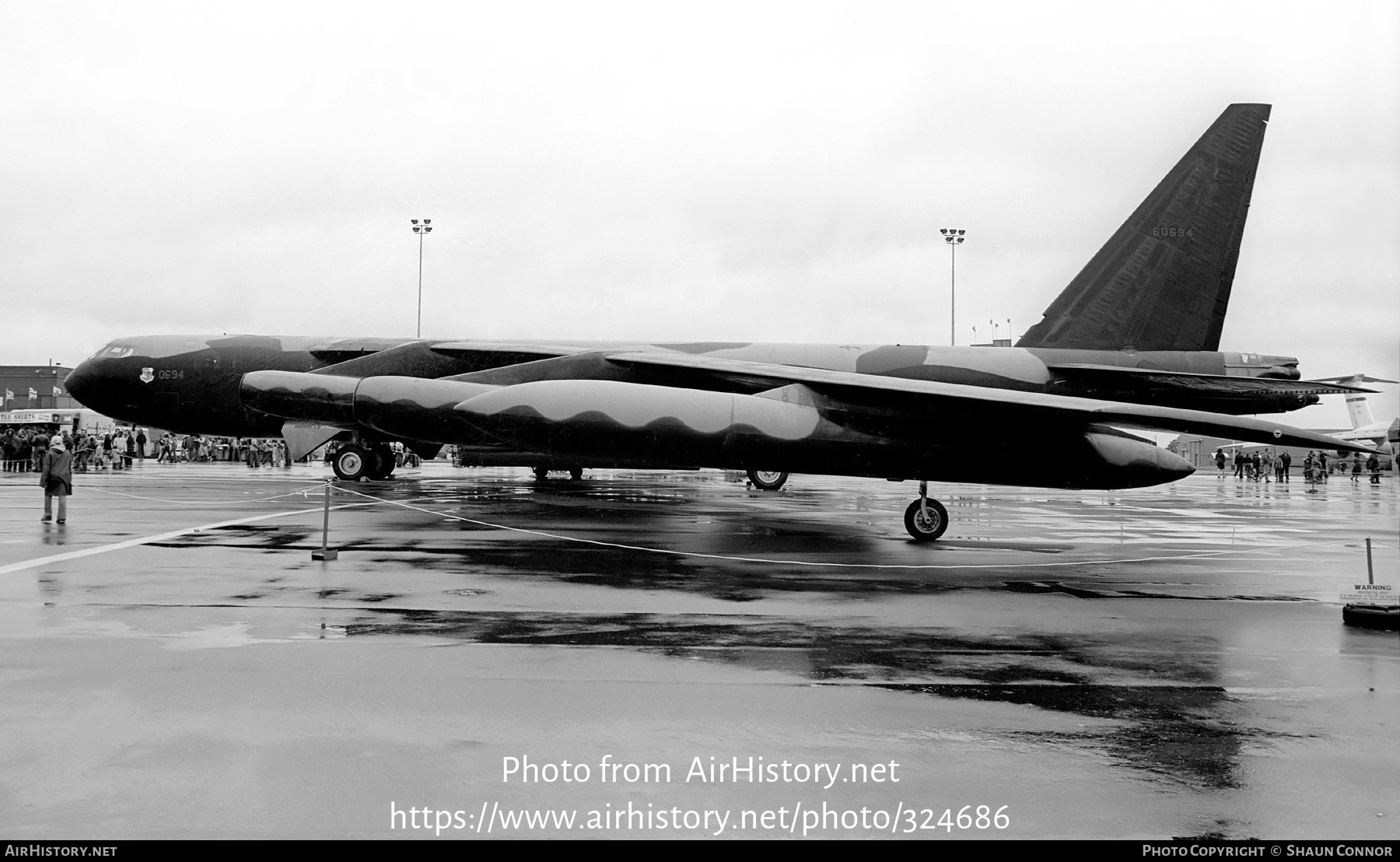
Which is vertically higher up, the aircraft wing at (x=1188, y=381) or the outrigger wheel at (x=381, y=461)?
the aircraft wing at (x=1188, y=381)

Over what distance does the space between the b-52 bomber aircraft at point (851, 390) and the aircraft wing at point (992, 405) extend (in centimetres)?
3

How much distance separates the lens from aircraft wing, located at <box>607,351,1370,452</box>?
10.4 m

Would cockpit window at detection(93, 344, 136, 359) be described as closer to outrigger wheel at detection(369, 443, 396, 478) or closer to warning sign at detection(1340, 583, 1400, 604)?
outrigger wheel at detection(369, 443, 396, 478)

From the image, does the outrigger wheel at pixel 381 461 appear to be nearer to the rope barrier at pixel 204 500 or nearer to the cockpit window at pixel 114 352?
the rope barrier at pixel 204 500

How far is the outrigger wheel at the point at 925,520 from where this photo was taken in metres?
13.6

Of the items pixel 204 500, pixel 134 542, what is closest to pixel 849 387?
pixel 134 542

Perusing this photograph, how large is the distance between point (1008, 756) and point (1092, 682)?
163cm

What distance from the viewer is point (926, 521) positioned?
13695 millimetres

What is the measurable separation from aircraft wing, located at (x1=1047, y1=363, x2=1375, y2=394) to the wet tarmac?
4.90 meters

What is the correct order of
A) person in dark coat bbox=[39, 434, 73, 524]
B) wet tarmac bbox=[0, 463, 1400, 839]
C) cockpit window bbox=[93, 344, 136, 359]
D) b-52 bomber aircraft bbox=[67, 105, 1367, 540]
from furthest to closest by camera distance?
cockpit window bbox=[93, 344, 136, 359] → person in dark coat bbox=[39, 434, 73, 524] → b-52 bomber aircraft bbox=[67, 105, 1367, 540] → wet tarmac bbox=[0, 463, 1400, 839]

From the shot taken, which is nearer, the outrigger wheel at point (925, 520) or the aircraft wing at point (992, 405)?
the aircraft wing at point (992, 405)

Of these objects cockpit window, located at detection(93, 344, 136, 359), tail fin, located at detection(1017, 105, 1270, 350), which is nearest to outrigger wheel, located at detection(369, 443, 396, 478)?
cockpit window, located at detection(93, 344, 136, 359)

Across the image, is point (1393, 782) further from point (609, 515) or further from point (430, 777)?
point (609, 515)

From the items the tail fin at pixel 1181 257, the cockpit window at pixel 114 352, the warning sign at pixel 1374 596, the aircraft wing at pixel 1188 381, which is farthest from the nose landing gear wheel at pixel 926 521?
the cockpit window at pixel 114 352
